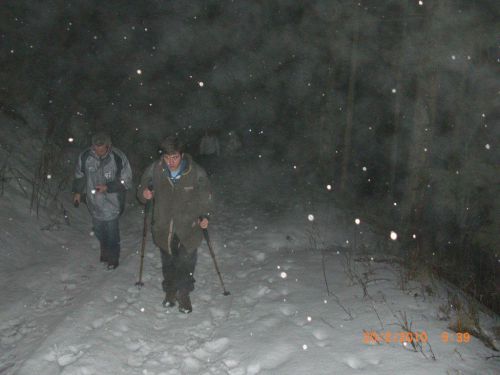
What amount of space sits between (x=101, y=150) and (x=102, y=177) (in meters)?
0.44

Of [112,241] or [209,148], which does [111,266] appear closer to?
[112,241]

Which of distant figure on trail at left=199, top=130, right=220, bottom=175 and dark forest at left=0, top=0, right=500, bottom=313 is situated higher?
dark forest at left=0, top=0, right=500, bottom=313

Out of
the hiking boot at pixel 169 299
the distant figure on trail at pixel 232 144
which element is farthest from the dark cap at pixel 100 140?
the distant figure on trail at pixel 232 144

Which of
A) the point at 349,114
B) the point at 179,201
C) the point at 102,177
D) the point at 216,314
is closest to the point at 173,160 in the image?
the point at 179,201

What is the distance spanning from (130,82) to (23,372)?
11682 millimetres

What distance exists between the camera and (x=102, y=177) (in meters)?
5.90

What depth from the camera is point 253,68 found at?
865 inches

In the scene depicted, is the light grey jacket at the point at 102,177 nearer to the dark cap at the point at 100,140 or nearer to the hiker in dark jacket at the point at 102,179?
the hiker in dark jacket at the point at 102,179

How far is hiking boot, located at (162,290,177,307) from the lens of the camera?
17.6 ft

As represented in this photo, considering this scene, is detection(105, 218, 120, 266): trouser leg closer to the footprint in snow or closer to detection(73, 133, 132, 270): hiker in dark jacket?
detection(73, 133, 132, 270): hiker in dark jacket

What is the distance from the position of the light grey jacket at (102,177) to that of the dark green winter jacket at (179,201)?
941 mm

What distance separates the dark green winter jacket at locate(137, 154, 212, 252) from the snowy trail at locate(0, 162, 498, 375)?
41.1 inches

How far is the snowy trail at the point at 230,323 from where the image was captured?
383 cm
